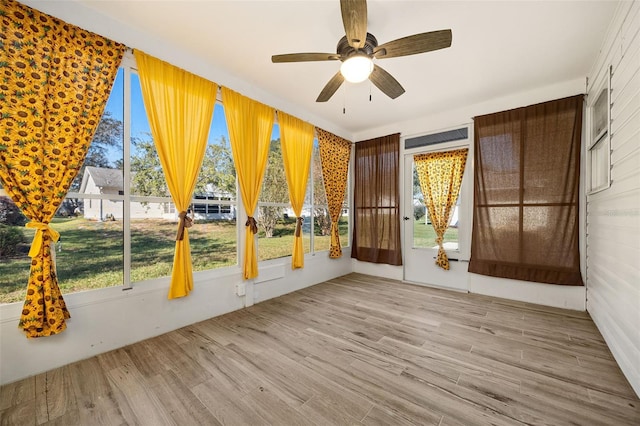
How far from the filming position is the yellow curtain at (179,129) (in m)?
2.41

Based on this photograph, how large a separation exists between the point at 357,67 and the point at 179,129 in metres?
1.82

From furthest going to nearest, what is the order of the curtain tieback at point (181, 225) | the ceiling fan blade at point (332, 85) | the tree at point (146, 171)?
the curtain tieback at point (181, 225) < the tree at point (146, 171) < the ceiling fan blade at point (332, 85)

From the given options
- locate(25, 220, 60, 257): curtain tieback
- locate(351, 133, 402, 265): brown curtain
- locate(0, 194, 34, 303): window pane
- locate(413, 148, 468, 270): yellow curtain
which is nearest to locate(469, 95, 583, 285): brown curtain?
locate(413, 148, 468, 270): yellow curtain

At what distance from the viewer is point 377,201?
15.4 ft

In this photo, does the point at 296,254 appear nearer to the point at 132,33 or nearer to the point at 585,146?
the point at 132,33

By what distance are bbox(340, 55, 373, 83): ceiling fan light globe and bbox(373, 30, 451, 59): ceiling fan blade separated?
100 mm

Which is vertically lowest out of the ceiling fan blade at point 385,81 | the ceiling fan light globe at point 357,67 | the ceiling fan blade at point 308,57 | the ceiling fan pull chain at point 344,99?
the ceiling fan light globe at point 357,67

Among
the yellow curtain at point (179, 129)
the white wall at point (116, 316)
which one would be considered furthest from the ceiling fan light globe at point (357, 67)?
the white wall at point (116, 316)

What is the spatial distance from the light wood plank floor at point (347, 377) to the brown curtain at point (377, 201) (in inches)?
71.1

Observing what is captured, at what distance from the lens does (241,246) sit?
3.19 meters

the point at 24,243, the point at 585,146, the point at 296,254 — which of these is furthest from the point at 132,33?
the point at 585,146

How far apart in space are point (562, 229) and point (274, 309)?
145 inches

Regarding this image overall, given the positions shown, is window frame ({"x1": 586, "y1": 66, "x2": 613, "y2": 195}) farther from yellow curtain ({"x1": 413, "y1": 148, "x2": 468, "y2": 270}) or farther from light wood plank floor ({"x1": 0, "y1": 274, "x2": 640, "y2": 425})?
light wood plank floor ({"x1": 0, "y1": 274, "x2": 640, "y2": 425})

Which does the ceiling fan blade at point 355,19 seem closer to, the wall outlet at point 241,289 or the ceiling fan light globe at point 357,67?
the ceiling fan light globe at point 357,67
